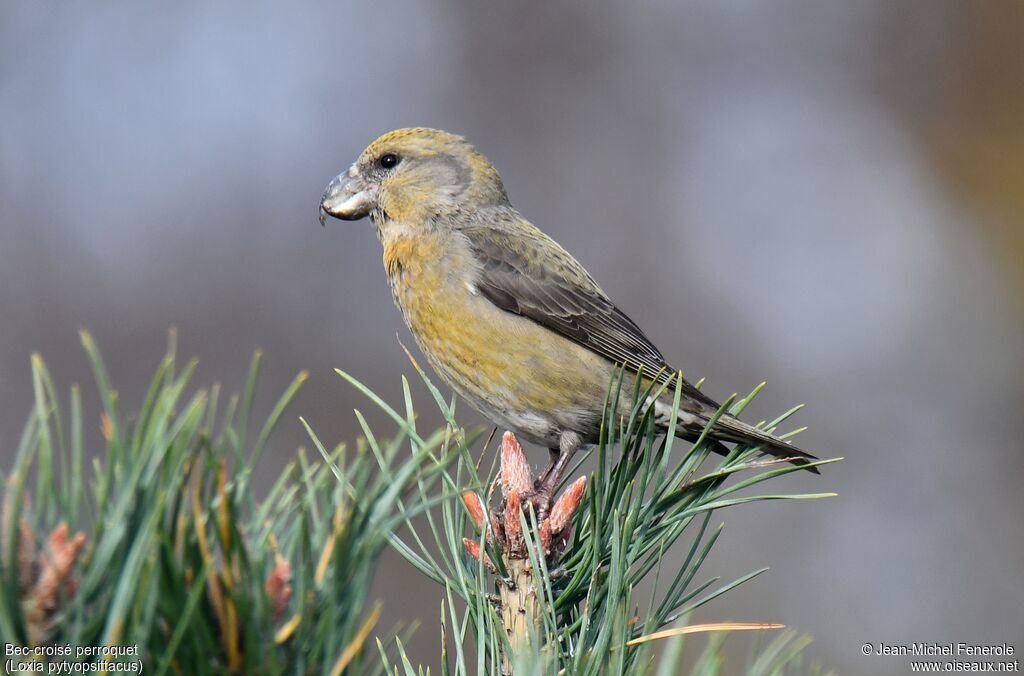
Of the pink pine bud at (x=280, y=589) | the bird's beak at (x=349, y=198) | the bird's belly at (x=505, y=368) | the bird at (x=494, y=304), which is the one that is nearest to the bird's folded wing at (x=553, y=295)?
the bird at (x=494, y=304)

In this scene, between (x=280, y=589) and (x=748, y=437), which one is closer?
(x=280, y=589)

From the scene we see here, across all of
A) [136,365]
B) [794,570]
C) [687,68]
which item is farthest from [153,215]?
[794,570]

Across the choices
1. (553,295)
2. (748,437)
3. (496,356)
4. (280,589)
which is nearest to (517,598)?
(280,589)

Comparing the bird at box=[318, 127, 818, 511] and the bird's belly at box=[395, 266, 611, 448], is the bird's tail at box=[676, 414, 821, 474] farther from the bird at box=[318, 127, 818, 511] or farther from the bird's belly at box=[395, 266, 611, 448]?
the bird's belly at box=[395, 266, 611, 448]

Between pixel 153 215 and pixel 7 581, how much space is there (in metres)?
7.56

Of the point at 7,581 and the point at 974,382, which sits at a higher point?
the point at 974,382

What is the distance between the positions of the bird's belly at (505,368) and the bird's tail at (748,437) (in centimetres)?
39

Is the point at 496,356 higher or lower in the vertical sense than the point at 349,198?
lower

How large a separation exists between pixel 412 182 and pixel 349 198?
29cm

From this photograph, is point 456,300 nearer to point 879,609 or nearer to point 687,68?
point 879,609

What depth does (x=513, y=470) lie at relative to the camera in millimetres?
2246

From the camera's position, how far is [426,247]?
397 centimetres

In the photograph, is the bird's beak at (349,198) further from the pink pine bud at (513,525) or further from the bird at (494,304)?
the pink pine bud at (513,525)

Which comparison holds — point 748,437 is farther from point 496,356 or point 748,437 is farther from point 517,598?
point 517,598
